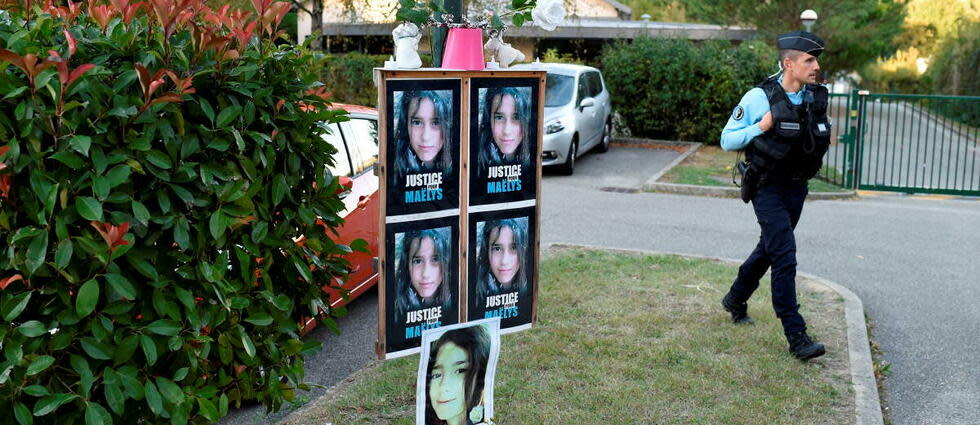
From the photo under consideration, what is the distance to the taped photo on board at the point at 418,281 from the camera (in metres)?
4.46

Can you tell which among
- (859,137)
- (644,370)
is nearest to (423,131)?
(644,370)

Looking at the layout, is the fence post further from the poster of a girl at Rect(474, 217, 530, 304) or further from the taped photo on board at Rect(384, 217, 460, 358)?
the taped photo on board at Rect(384, 217, 460, 358)

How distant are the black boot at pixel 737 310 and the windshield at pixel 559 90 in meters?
9.61

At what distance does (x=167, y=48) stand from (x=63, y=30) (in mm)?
348

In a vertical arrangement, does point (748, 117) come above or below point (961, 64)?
above

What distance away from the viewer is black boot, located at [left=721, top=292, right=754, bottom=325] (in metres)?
6.87

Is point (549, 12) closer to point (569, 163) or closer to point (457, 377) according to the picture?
point (457, 377)

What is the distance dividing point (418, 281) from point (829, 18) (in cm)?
3637

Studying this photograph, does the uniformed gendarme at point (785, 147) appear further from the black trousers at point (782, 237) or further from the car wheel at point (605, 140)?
the car wheel at point (605, 140)

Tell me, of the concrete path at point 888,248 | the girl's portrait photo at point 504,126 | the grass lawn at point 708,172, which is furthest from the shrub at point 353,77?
the girl's portrait photo at point 504,126

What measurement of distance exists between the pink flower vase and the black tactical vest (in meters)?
2.20

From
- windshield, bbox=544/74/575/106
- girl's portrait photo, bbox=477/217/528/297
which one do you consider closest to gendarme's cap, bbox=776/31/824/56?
girl's portrait photo, bbox=477/217/528/297

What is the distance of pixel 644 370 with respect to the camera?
19.2 ft

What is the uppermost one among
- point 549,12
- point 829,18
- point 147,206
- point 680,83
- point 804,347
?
point 829,18
